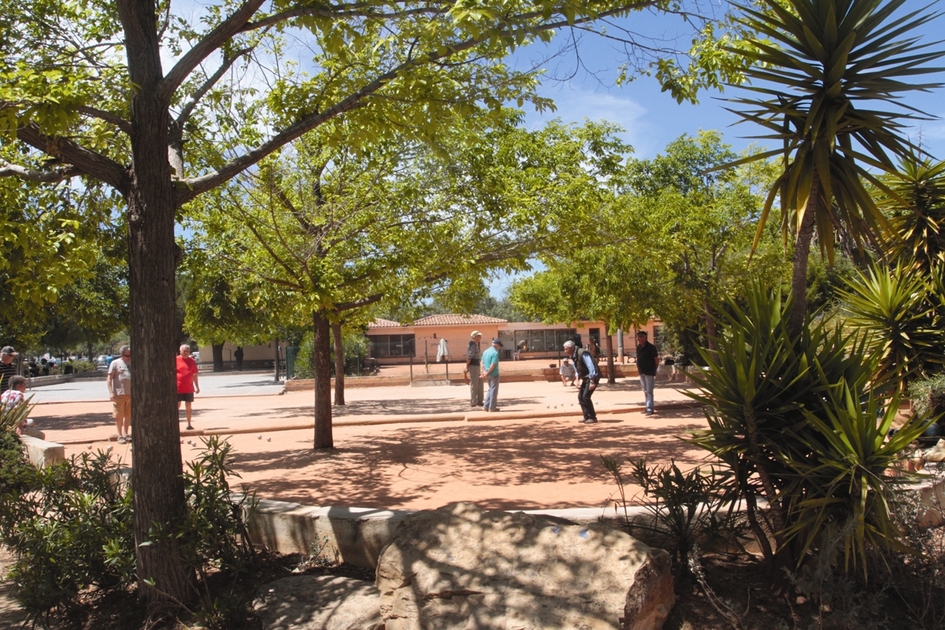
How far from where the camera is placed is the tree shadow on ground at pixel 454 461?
7.50m

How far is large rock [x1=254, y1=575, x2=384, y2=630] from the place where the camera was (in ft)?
13.6

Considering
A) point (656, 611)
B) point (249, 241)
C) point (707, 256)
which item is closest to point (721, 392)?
point (656, 611)

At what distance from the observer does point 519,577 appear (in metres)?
3.98

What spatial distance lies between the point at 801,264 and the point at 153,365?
4.23 meters

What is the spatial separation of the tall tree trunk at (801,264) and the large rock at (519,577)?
173 centimetres

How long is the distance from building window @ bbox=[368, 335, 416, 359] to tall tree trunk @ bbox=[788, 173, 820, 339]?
49.5 metres

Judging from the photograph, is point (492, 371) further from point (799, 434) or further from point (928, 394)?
point (799, 434)

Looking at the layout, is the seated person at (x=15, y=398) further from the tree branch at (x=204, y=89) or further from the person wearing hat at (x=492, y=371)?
the person wearing hat at (x=492, y=371)

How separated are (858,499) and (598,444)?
6854 millimetres

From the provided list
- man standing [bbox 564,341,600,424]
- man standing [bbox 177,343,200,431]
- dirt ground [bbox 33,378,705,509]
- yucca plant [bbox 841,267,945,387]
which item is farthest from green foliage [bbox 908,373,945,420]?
man standing [bbox 177,343,200,431]

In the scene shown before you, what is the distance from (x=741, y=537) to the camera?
177 inches

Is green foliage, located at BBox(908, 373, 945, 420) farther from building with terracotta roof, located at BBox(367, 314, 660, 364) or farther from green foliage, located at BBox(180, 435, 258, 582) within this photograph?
building with terracotta roof, located at BBox(367, 314, 660, 364)

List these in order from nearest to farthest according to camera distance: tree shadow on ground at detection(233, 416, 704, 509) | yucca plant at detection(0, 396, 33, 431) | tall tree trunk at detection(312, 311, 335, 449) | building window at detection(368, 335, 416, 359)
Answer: tree shadow on ground at detection(233, 416, 704, 509) → yucca plant at detection(0, 396, 33, 431) → tall tree trunk at detection(312, 311, 335, 449) → building window at detection(368, 335, 416, 359)

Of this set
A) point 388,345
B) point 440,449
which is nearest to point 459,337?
point 388,345
